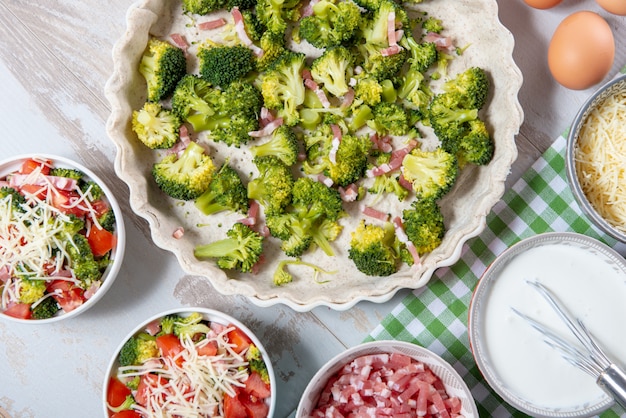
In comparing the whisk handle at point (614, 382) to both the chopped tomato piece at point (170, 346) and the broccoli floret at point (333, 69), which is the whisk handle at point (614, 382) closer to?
the broccoli floret at point (333, 69)

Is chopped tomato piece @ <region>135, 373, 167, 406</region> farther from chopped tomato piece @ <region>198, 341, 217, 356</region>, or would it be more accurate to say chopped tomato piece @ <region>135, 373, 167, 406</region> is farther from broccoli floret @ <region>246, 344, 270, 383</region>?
broccoli floret @ <region>246, 344, 270, 383</region>

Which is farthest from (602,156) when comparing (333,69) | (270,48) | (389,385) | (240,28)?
(240,28)

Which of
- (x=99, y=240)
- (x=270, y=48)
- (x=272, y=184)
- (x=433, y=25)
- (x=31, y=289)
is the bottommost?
(x=31, y=289)

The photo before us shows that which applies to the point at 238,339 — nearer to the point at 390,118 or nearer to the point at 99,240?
the point at 99,240

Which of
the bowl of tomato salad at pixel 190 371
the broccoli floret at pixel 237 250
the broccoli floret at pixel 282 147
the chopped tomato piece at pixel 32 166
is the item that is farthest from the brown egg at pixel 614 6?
the chopped tomato piece at pixel 32 166

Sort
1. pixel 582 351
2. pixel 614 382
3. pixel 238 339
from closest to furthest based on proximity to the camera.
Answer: pixel 614 382 → pixel 582 351 → pixel 238 339

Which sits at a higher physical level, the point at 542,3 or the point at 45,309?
the point at 542,3

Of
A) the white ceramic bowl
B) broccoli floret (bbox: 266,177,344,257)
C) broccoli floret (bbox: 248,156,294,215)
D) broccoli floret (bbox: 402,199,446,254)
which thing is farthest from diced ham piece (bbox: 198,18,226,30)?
broccoli floret (bbox: 402,199,446,254)

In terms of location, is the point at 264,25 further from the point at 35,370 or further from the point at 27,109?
the point at 35,370

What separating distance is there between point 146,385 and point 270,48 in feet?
4.01

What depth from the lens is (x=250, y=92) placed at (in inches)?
91.5

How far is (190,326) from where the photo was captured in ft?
7.61

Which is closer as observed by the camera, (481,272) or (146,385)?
(146,385)

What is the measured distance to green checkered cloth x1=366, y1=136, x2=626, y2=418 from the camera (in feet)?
7.88
